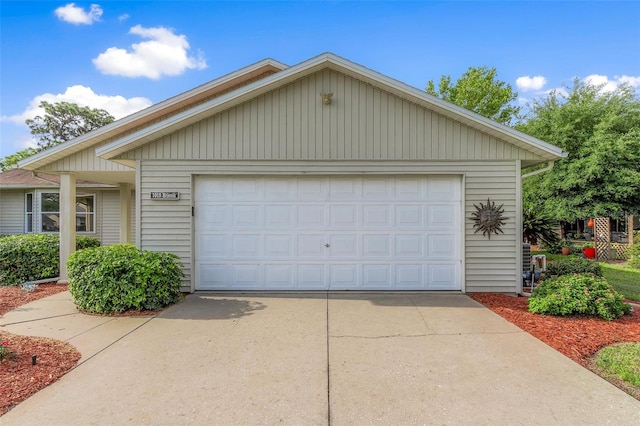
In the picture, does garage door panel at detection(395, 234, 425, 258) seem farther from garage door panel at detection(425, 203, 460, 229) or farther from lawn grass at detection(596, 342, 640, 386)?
lawn grass at detection(596, 342, 640, 386)

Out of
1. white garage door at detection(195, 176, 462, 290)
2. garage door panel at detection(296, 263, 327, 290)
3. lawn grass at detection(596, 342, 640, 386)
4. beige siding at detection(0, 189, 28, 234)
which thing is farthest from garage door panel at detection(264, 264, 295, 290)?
beige siding at detection(0, 189, 28, 234)

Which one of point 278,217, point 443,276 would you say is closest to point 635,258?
point 443,276

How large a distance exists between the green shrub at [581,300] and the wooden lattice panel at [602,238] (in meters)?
10.6

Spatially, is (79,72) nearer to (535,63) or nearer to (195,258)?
(195,258)

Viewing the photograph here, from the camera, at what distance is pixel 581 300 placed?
4.91 metres

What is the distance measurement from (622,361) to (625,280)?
7.13 meters

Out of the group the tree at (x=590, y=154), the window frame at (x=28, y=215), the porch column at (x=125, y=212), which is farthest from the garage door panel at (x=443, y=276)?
the window frame at (x=28, y=215)

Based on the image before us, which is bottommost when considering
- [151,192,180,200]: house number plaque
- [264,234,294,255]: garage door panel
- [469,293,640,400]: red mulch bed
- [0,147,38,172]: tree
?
[469,293,640,400]: red mulch bed

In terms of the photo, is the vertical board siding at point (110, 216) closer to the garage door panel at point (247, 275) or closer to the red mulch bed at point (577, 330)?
the garage door panel at point (247, 275)

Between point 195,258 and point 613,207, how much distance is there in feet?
57.9

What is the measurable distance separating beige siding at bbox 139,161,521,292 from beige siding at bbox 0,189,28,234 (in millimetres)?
9327

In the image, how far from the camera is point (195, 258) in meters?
6.55

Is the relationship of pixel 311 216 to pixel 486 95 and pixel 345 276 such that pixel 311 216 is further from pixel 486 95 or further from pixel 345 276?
pixel 486 95

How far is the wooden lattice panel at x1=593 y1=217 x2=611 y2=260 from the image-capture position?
43.3 feet
